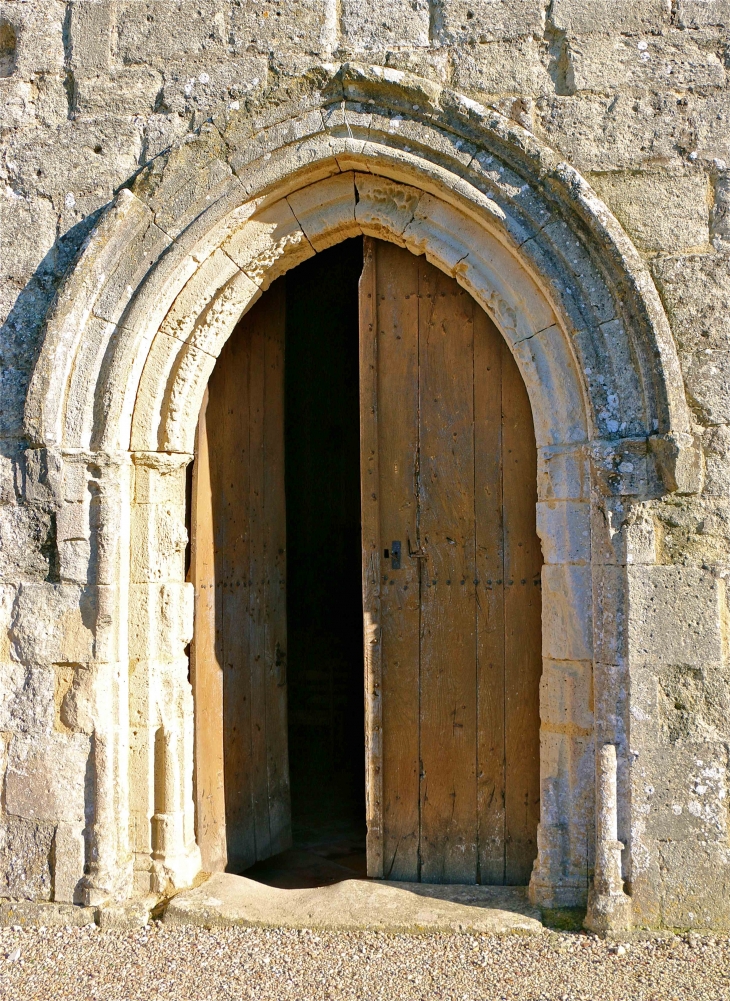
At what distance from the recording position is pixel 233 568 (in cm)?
383

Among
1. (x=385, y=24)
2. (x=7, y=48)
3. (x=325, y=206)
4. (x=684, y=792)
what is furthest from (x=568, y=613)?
(x=7, y=48)

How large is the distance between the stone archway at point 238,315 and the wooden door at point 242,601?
0.54 ft

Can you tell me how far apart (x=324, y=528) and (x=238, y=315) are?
197cm

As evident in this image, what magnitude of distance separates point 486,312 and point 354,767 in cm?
290

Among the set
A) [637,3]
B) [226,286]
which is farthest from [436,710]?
[637,3]

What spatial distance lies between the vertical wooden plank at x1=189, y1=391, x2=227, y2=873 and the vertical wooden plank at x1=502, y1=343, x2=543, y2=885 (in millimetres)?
1196

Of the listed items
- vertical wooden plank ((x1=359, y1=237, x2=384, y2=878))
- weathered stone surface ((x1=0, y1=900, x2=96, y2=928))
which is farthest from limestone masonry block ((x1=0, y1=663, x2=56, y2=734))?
vertical wooden plank ((x1=359, y1=237, x2=384, y2=878))

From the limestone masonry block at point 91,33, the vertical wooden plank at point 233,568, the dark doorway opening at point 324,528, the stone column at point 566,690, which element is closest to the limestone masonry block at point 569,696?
the stone column at point 566,690

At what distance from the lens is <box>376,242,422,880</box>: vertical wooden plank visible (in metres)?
3.51

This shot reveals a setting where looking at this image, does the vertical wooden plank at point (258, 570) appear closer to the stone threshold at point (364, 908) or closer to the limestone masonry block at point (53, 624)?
the stone threshold at point (364, 908)

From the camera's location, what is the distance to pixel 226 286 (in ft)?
11.3

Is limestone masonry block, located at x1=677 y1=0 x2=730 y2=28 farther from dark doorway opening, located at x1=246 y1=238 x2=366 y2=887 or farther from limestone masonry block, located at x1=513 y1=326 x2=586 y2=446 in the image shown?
dark doorway opening, located at x1=246 y1=238 x2=366 y2=887

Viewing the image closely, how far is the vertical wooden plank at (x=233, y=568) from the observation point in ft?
12.2

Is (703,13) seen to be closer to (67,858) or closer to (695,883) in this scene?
(695,883)
